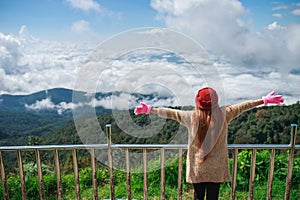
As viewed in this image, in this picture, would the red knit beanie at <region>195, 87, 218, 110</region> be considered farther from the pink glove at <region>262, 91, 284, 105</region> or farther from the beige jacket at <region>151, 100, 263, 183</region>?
the pink glove at <region>262, 91, 284, 105</region>

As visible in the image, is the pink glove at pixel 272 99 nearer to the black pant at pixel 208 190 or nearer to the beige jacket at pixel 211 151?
the beige jacket at pixel 211 151

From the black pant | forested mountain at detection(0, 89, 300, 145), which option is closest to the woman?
the black pant

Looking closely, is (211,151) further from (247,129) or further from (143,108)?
(247,129)

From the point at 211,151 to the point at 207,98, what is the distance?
0.40m

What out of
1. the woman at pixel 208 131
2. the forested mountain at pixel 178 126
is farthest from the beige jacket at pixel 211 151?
the forested mountain at pixel 178 126

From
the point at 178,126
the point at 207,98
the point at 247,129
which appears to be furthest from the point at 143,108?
the point at 247,129

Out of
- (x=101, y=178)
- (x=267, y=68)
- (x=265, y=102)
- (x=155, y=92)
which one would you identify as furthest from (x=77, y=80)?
(x=267, y=68)

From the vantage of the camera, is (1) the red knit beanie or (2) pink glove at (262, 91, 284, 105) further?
(2) pink glove at (262, 91, 284, 105)

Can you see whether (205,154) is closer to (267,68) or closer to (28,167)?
(28,167)

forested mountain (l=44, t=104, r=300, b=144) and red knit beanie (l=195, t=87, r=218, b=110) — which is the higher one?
red knit beanie (l=195, t=87, r=218, b=110)

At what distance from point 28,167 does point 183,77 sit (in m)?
3.71

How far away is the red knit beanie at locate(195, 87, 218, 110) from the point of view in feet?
6.93

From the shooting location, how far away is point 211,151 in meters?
2.20

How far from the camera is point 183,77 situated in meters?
2.33
